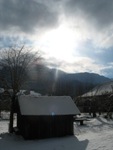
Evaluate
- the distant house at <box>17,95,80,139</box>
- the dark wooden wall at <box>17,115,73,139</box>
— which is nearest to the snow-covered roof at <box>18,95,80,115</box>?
the distant house at <box>17,95,80,139</box>

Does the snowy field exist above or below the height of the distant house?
below

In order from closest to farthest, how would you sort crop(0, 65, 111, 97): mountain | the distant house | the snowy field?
the snowy field, the distant house, crop(0, 65, 111, 97): mountain

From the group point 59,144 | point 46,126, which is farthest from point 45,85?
point 59,144

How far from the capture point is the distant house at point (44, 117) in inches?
932

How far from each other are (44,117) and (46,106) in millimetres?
1263

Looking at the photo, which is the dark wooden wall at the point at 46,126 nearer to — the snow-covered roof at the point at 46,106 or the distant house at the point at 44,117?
the distant house at the point at 44,117

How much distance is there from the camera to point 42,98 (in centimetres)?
2598

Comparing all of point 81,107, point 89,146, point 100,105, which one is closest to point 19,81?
point 89,146

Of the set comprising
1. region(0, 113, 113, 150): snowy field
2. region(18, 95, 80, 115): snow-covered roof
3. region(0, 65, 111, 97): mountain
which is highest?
region(0, 65, 111, 97): mountain

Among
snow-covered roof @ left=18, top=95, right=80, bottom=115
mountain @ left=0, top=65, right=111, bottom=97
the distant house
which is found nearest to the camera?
the distant house

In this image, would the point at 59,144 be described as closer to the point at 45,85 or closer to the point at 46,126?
the point at 46,126

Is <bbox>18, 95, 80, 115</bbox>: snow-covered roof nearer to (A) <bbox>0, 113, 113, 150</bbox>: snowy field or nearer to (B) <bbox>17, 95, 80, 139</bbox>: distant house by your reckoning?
(B) <bbox>17, 95, 80, 139</bbox>: distant house

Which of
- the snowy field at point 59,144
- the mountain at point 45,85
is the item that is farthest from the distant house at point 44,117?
the mountain at point 45,85

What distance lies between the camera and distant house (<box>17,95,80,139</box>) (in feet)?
77.7
